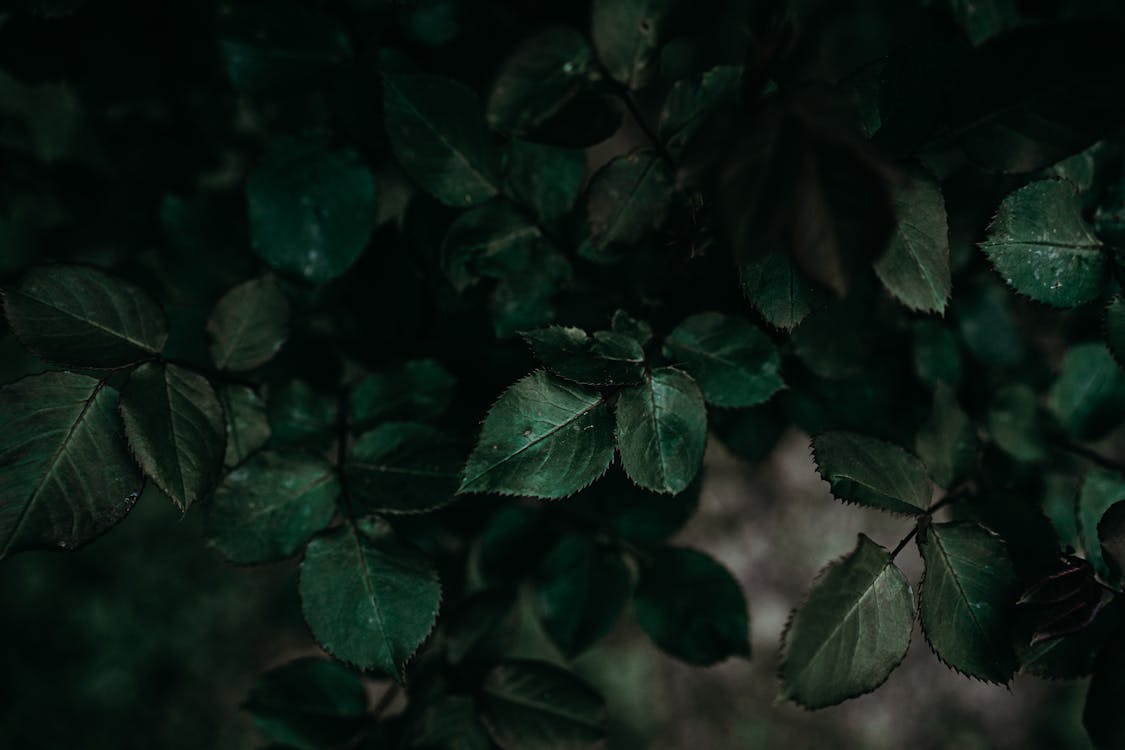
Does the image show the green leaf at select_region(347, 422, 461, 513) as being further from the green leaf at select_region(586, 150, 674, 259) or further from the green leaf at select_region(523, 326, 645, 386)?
the green leaf at select_region(586, 150, 674, 259)

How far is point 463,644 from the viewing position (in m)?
1.13

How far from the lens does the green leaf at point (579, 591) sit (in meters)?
1.18

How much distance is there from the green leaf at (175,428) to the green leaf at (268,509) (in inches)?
3.4

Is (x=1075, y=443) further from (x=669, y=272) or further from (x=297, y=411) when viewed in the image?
(x=297, y=411)

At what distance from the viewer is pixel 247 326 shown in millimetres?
982

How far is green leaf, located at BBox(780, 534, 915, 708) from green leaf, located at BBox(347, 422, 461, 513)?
0.42m

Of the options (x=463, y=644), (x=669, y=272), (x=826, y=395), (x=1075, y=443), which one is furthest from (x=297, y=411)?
(x=1075, y=443)

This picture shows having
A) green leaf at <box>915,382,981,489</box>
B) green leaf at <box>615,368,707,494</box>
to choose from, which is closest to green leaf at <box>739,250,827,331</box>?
green leaf at <box>615,368,707,494</box>

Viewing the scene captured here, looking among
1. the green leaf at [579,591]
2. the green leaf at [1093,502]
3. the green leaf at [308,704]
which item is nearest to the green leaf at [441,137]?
the green leaf at [579,591]

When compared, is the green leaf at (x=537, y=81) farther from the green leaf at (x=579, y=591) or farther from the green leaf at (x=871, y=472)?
the green leaf at (x=579, y=591)

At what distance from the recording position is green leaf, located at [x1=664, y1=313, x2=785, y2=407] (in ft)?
2.84

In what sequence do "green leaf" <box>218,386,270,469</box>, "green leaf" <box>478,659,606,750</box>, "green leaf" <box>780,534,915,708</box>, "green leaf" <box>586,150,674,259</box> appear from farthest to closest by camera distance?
"green leaf" <box>478,659,606,750</box>
"green leaf" <box>218,386,270,469</box>
"green leaf" <box>586,150,674,259</box>
"green leaf" <box>780,534,915,708</box>

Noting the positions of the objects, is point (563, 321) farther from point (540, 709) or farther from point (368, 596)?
point (540, 709)

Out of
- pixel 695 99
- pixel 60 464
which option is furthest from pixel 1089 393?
pixel 60 464
